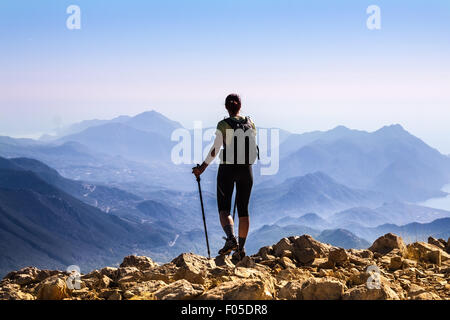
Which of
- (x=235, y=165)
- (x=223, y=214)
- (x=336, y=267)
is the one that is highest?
(x=235, y=165)

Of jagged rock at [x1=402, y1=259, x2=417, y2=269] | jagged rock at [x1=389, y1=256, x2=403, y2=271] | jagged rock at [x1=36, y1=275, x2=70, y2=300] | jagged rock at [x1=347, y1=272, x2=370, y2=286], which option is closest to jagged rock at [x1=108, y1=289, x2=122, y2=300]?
jagged rock at [x1=36, y1=275, x2=70, y2=300]

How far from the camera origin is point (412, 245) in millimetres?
11172

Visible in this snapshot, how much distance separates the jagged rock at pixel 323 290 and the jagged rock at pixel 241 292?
677mm

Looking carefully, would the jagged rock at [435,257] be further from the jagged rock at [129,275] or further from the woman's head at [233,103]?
the jagged rock at [129,275]

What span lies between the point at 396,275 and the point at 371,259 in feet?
5.62

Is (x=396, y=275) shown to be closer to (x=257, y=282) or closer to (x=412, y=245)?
(x=412, y=245)

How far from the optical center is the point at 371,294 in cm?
632

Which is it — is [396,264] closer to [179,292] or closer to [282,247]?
[282,247]

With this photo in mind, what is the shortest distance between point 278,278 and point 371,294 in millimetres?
2365
